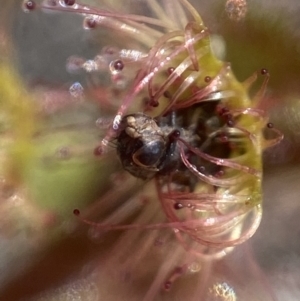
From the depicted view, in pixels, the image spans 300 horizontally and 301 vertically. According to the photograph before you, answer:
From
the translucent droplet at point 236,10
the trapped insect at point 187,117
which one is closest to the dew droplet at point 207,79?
the trapped insect at point 187,117

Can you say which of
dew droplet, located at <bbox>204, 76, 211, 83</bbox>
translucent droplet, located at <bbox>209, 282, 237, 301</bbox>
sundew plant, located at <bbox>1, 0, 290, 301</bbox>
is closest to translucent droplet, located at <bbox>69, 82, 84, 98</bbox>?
sundew plant, located at <bbox>1, 0, 290, 301</bbox>

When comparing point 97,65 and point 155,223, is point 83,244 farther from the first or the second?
point 97,65

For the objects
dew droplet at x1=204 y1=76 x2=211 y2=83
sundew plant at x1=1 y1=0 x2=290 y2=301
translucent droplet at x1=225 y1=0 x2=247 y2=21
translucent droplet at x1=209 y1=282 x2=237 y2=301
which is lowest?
translucent droplet at x1=209 y1=282 x2=237 y2=301

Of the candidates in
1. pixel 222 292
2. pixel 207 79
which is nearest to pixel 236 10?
pixel 207 79

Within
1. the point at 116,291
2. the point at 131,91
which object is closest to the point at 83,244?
the point at 116,291

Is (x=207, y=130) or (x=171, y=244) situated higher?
Result: (x=207, y=130)

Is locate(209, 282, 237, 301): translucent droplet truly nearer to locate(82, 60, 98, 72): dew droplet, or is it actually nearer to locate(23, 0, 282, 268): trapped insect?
locate(23, 0, 282, 268): trapped insect

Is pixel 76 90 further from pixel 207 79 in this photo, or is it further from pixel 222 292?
pixel 222 292
